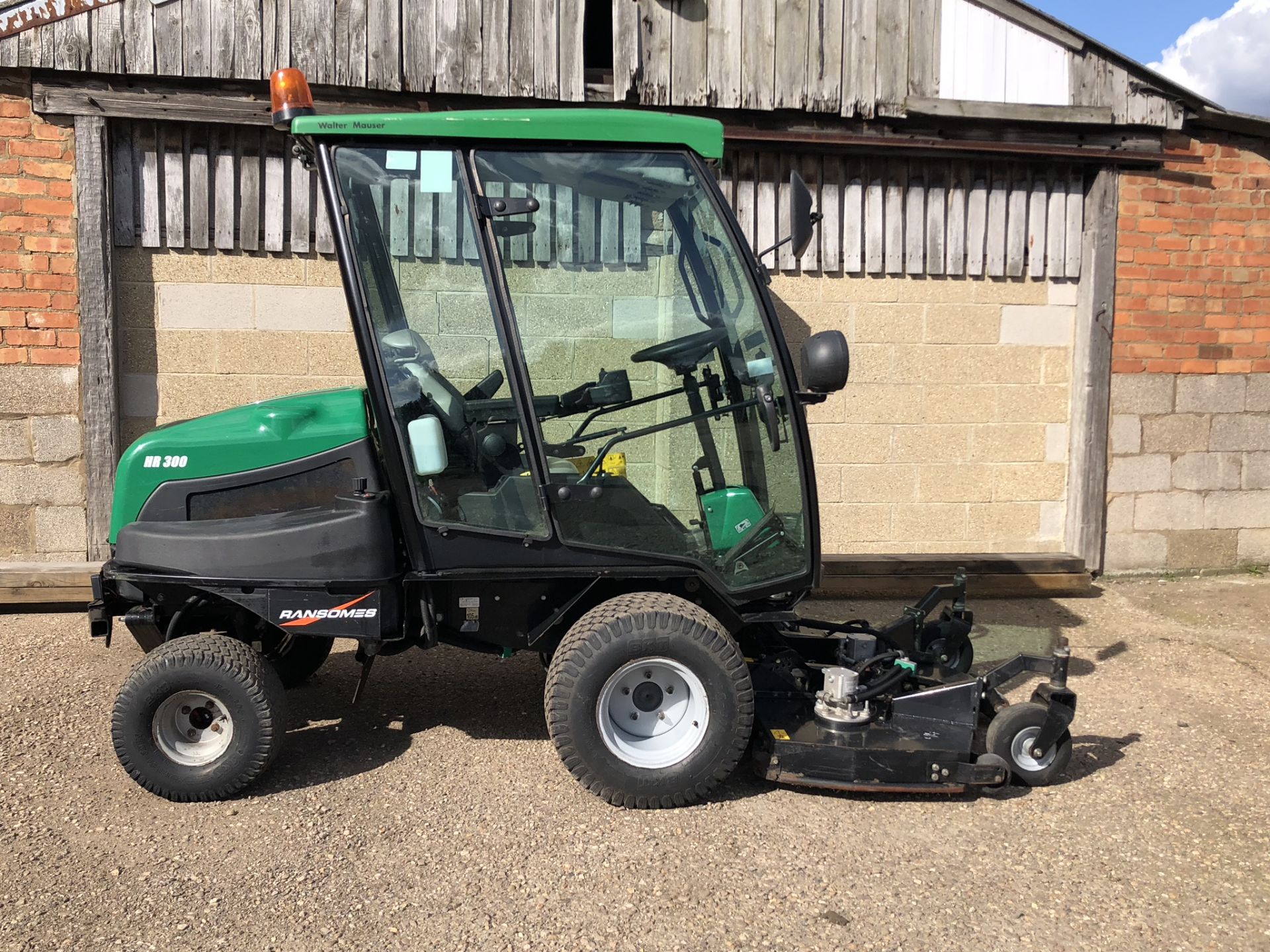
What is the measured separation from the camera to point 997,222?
6672 millimetres

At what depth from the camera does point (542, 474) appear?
11.6ft

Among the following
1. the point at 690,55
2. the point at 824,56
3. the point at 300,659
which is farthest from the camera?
the point at 824,56

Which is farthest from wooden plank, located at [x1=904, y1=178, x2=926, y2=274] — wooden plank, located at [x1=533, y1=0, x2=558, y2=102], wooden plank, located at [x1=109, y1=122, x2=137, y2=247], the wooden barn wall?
wooden plank, located at [x1=109, y1=122, x2=137, y2=247]

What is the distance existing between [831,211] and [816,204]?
0.10 metres

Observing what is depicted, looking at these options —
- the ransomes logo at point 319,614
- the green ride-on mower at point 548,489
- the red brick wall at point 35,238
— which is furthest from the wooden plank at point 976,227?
the red brick wall at point 35,238

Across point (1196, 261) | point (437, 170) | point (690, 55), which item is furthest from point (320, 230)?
point (1196, 261)

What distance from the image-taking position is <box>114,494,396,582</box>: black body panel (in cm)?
353

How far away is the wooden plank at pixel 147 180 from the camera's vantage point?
5.89 m

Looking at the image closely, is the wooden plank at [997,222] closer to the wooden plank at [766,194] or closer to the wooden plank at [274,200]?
the wooden plank at [766,194]

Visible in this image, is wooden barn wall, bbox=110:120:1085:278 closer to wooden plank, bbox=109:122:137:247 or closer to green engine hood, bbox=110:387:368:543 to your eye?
wooden plank, bbox=109:122:137:247

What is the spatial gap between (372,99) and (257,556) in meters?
3.48

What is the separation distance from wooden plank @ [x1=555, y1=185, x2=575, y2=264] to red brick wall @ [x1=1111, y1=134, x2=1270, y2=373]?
182 inches

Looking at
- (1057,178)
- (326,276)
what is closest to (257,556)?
(326,276)

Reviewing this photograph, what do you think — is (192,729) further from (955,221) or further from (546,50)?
(955,221)
